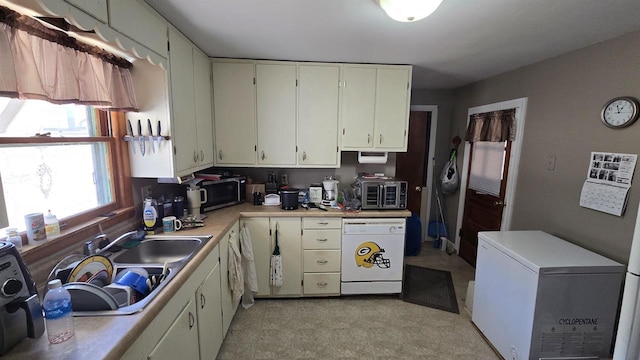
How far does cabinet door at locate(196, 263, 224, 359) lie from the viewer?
162 cm

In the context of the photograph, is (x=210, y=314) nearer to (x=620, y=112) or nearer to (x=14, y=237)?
(x=14, y=237)

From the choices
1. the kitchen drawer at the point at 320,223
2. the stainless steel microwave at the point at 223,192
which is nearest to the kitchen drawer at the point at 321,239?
the kitchen drawer at the point at 320,223

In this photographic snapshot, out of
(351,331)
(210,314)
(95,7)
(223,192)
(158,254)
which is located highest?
(95,7)

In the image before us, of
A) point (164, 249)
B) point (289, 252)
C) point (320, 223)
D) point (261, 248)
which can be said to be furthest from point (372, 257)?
point (164, 249)

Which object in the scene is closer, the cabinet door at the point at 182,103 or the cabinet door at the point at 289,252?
the cabinet door at the point at 182,103

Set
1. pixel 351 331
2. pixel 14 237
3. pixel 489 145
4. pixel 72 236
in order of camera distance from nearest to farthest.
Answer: pixel 14 237
pixel 72 236
pixel 351 331
pixel 489 145

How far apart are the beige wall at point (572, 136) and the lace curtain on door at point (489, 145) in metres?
0.22

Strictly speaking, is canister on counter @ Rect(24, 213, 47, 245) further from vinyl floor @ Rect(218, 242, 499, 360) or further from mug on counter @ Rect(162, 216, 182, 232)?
vinyl floor @ Rect(218, 242, 499, 360)

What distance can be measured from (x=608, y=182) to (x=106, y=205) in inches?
138

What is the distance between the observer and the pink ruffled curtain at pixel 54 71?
1.02 m

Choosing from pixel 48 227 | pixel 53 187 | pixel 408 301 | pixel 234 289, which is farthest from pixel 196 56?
pixel 408 301

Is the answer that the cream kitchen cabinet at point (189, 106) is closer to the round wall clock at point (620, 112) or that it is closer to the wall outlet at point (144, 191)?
the wall outlet at point (144, 191)

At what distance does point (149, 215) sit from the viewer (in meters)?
1.89

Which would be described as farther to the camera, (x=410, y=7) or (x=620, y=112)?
(x=620, y=112)
